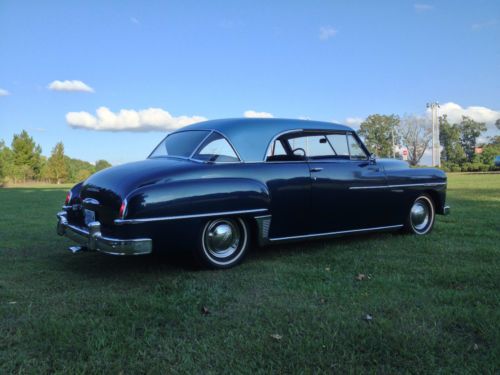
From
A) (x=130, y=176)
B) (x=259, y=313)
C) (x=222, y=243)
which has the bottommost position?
(x=259, y=313)

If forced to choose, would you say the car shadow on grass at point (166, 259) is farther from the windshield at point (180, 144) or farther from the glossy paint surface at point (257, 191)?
the windshield at point (180, 144)

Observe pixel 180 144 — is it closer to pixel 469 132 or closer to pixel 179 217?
pixel 179 217

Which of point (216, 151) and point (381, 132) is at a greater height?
point (381, 132)

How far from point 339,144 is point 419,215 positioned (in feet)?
5.61

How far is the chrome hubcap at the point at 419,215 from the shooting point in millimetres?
5984

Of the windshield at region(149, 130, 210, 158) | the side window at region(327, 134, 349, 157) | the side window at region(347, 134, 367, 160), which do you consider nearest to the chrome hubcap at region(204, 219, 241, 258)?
the windshield at region(149, 130, 210, 158)

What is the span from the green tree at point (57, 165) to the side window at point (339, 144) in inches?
2088

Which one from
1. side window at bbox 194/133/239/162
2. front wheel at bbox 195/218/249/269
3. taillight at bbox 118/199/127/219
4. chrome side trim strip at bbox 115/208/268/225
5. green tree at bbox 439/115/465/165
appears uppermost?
green tree at bbox 439/115/465/165

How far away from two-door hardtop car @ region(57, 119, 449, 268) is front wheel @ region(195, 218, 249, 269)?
10 mm

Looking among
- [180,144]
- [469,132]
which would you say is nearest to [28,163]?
[180,144]

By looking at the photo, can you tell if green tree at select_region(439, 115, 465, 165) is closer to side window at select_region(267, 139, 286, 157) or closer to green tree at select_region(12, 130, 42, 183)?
green tree at select_region(12, 130, 42, 183)

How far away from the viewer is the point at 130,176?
389 cm

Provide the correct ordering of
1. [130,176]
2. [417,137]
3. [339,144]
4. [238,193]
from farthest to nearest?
1. [417,137]
2. [339,144]
3. [238,193]
4. [130,176]

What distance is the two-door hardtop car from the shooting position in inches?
147
